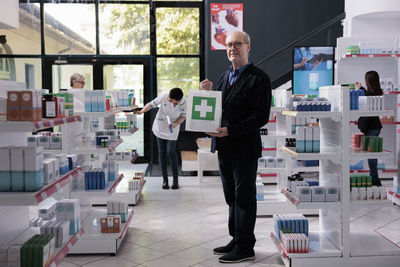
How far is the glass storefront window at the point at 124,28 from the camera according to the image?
10742 millimetres

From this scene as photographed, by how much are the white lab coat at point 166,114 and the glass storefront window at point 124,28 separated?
3483 millimetres

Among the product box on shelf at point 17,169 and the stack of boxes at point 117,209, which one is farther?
the stack of boxes at point 117,209

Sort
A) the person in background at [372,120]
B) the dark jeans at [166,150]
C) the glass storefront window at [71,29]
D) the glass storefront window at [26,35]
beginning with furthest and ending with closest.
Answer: the glass storefront window at [71,29]
the glass storefront window at [26,35]
the dark jeans at [166,150]
the person in background at [372,120]

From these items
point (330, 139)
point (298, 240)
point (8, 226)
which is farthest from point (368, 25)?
point (8, 226)

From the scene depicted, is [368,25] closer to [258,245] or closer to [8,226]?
[258,245]

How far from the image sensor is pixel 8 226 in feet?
11.8

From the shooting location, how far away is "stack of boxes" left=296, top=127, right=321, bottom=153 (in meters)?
4.22

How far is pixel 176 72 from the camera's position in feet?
35.7

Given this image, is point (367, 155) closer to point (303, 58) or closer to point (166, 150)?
point (166, 150)

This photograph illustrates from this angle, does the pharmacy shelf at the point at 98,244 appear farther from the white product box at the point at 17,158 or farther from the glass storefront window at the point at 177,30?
the glass storefront window at the point at 177,30

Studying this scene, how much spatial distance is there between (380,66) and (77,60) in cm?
624

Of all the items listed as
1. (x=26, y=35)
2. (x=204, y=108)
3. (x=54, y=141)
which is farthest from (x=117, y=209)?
(x=26, y=35)

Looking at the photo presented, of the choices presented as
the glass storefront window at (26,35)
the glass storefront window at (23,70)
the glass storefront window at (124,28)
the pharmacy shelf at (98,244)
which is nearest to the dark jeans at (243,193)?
the pharmacy shelf at (98,244)

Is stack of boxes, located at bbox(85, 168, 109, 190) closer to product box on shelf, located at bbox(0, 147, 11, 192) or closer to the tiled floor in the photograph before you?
the tiled floor
